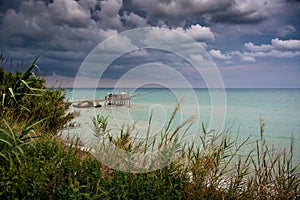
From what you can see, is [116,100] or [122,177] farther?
[116,100]

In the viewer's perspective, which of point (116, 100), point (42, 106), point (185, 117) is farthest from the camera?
point (185, 117)

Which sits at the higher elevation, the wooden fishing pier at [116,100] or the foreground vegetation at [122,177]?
the wooden fishing pier at [116,100]

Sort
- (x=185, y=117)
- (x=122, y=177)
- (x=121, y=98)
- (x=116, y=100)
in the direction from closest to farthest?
(x=122, y=177), (x=121, y=98), (x=116, y=100), (x=185, y=117)

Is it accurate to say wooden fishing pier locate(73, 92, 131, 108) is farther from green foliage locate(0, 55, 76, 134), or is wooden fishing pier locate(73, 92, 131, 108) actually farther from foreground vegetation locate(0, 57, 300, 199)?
foreground vegetation locate(0, 57, 300, 199)

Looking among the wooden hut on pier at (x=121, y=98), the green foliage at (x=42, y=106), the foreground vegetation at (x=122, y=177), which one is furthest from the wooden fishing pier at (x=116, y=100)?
the foreground vegetation at (x=122, y=177)

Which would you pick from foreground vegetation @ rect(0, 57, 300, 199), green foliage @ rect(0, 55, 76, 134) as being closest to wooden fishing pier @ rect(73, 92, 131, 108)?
green foliage @ rect(0, 55, 76, 134)

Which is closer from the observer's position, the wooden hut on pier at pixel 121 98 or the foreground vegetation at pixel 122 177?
the foreground vegetation at pixel 122 177

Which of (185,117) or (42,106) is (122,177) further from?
(185,117)

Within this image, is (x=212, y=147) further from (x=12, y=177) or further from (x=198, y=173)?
(x=12, y=177)

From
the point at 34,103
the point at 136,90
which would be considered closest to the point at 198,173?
the point at 136,90

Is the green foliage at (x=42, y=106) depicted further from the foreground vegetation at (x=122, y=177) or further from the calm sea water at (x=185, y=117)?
the foreground vegetation at (x=122, y=177)

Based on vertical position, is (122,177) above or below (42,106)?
below

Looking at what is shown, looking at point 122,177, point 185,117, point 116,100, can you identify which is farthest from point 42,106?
point 185,117

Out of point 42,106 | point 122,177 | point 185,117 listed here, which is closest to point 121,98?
point 42,106
